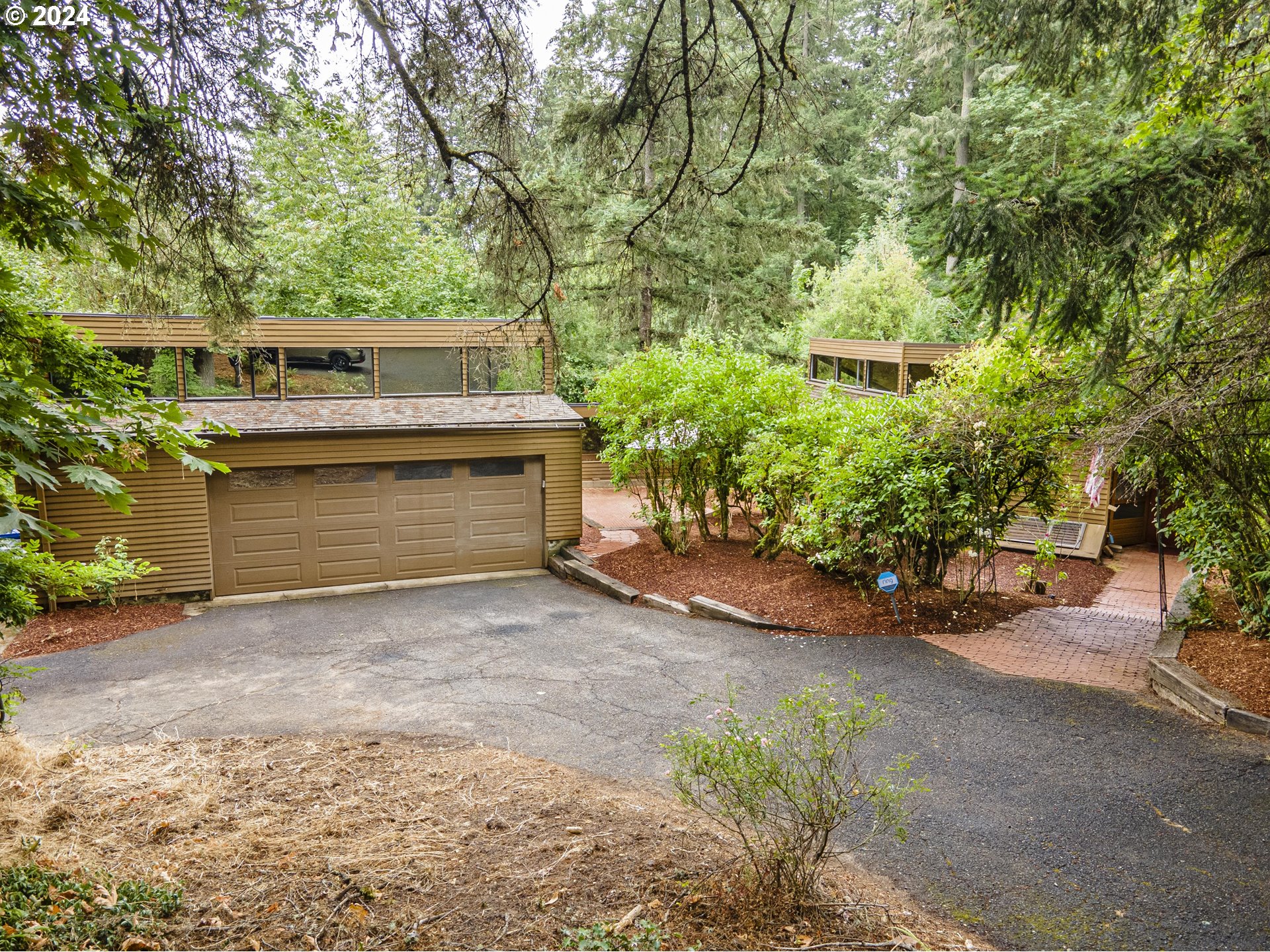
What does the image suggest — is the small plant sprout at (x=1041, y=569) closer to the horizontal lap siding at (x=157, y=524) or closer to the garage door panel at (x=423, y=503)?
the garage door panel at (x=423, y=503)

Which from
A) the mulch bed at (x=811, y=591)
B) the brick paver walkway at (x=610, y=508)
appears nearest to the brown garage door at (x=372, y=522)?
the mulch bed at (x=811, y=591)

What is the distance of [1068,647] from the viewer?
8.38m

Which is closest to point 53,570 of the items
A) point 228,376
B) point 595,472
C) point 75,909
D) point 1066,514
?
point 75,909

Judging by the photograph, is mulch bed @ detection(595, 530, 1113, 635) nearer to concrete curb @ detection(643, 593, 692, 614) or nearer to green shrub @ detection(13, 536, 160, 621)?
concrete curb @ detection(643, 593, 692, 614)

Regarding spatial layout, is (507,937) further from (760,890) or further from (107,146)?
(107,146)

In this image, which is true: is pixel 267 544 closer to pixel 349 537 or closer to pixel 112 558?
pixel 349 537

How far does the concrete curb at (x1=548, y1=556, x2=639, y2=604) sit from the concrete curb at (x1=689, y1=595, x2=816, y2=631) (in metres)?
1.16

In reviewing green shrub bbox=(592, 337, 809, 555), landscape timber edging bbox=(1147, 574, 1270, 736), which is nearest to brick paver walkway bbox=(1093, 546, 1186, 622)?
landscape timber edging bbox=(1147, 574, 1270, 736)

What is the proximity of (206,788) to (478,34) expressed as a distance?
5.11 metres

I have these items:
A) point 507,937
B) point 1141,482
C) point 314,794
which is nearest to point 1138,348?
point 1141,482

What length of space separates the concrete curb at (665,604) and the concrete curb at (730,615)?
110mm

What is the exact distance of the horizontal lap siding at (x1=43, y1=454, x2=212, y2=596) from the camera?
11.0m

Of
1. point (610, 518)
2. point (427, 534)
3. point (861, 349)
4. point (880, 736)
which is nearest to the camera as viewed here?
point (880, 736)

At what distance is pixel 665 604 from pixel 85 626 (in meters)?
7.94
